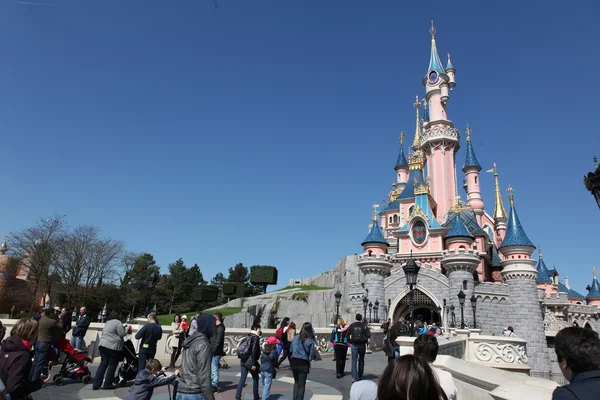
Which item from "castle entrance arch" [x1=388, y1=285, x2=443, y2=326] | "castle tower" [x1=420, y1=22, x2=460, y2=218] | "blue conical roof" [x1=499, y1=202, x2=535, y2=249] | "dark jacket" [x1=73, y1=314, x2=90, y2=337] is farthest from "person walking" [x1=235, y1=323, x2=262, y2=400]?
"castle tower" [x1=420, y1=22, x2=460, y2=218]

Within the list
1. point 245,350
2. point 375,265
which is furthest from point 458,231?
point 245,350

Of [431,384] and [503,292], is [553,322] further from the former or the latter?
[431,384]

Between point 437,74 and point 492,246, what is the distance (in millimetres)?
20253

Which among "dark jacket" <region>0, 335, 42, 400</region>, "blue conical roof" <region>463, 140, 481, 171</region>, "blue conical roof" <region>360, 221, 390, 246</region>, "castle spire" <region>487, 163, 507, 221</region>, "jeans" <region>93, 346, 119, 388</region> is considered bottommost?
"jeans" <region>93, 346, 119, 388</region>

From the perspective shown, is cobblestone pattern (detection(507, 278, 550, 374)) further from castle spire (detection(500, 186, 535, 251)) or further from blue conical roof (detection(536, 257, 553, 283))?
blue conical roof (detection(536, 257, 553, 283))

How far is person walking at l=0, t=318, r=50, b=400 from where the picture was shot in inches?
176

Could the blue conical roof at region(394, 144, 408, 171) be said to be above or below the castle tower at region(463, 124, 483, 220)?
above

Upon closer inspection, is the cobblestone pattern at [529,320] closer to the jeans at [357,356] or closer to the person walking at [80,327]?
the jeans at [357,356]

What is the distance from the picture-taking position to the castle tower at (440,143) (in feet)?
139

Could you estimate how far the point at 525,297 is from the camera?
3080 centimetres

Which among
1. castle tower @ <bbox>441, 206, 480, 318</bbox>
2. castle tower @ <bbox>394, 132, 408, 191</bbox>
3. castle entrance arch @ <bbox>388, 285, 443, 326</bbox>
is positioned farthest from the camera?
castle tower @ <bbox>394, 132, 408, 191</bbox>

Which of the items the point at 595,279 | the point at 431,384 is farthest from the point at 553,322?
the point at 431,384

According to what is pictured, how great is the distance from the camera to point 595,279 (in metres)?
51.7

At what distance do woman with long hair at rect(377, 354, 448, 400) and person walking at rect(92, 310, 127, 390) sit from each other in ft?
26.6
